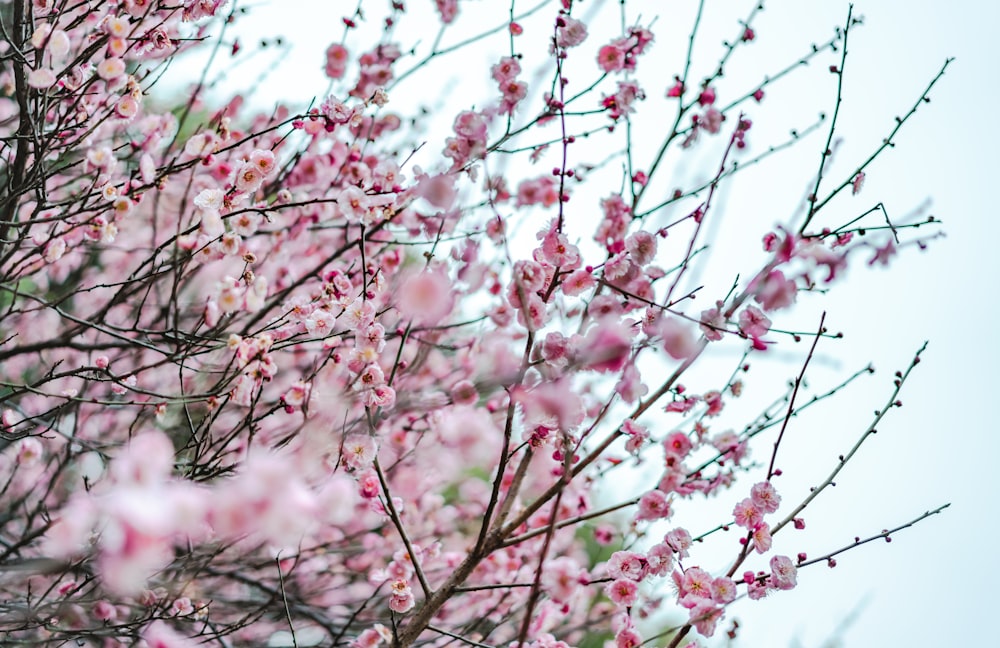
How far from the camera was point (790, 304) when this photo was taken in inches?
85.7

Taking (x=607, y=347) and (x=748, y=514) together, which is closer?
(x=607, y=347)

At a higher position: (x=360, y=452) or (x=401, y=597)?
(x=360, y=452)

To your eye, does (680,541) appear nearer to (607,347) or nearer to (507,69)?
(607,347)

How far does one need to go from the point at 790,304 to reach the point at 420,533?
329 cm

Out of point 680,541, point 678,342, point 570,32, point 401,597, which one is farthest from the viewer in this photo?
point 570,32

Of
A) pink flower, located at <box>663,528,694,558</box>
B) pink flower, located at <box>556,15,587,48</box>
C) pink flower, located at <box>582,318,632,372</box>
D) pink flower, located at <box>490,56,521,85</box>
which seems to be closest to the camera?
pink flower, located at <box>582,318,632,372</box>

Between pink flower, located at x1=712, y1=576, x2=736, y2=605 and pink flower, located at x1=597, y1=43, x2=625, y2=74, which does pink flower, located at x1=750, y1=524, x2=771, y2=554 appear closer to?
pink flower, located at x1=712, y1=576, x2=736, y2=605

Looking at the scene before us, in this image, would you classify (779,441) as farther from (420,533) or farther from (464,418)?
(420,533)

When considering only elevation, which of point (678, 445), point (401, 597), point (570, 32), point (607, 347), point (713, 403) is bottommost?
point (607, 347)

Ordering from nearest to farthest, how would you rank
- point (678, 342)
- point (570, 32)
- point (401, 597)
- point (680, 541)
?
1. point (678, 342)
2. point (680, 541)
3. point (401, 597)
4. point (570, 32)

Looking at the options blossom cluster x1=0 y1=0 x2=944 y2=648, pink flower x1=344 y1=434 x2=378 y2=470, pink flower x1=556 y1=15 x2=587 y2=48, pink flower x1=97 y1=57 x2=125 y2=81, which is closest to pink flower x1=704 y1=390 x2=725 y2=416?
blossom cluster x1=0 y1=0 x2=944 y2=648

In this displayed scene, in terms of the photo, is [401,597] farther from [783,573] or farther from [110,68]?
[110,68]

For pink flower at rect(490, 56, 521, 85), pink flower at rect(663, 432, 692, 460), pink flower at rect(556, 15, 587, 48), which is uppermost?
pink flower at rect(490, 56, 521, 85)

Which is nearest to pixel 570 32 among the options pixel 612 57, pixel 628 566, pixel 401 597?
pixel 612 57
